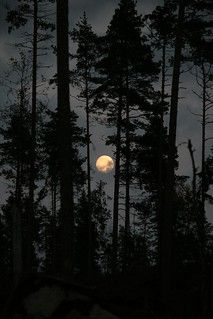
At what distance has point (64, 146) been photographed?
34.2 feet

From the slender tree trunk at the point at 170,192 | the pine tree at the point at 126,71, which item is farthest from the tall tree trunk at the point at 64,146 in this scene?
the pine tree at the point at 126,71

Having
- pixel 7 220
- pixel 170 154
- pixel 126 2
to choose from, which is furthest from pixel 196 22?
pixel 7 220

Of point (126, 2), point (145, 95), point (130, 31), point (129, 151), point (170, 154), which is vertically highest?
point (126, 2)

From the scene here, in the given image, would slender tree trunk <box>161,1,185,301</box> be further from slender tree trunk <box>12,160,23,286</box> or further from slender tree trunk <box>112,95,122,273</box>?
slender tree trunk <box>112,95,122,273</box>

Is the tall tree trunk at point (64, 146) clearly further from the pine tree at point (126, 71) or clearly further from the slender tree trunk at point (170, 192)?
the pine tree at point (126, 71)

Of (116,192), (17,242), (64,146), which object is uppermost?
(116,192)

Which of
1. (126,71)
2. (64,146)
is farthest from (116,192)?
(64,146)

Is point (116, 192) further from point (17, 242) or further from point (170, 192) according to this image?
point (17, 242)

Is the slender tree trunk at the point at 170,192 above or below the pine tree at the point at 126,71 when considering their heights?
below

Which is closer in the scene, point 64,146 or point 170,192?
point 64,146

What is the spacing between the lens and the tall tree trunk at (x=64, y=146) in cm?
996

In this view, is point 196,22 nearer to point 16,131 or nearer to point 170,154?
point 170,154

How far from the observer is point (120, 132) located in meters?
25.9

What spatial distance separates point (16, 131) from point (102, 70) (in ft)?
19.7
